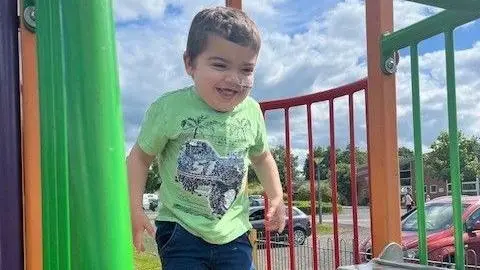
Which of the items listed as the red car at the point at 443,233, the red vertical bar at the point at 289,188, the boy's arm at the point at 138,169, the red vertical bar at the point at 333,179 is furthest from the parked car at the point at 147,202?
the red car at the point at 443,233

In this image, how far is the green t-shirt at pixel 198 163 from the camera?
141cm

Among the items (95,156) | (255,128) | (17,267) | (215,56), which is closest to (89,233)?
(95,156)

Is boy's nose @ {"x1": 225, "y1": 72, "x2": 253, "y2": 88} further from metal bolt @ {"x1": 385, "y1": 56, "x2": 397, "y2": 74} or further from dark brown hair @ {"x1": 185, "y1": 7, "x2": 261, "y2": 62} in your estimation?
metal bolt @ {"x1": 385, "y1": 56, "x2": 397, "y2": 74}

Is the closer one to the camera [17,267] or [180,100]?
[17,267]

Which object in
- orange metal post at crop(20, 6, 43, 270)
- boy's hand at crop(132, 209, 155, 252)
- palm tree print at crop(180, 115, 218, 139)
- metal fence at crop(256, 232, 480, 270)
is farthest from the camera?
metal fence at crop(256, 232, 480, 270)

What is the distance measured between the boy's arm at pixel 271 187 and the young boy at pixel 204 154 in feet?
0.32

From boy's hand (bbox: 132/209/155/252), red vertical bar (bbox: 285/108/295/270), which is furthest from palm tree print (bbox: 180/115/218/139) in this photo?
red vertical bar (bbox: 285/108/295/270)

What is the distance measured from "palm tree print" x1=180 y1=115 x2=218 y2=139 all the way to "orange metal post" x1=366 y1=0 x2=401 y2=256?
0.57 m

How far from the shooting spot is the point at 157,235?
4.78 feet

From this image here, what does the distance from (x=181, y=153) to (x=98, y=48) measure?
0.93 meters

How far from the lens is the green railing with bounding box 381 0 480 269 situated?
1609 millimetres

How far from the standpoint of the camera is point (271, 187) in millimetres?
1597

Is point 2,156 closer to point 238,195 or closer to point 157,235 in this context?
point 157,235

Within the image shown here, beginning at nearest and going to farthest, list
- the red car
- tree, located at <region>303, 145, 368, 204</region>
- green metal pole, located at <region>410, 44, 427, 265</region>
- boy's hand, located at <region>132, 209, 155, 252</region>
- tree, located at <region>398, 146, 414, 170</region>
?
boy's hand, located at <region>132, 209, 155, 252</region> < green metal pole, located at <region>410, 44, 427, 265</region> < tree, located at <region>398, 146, 414, 170</region> < tree, located at <region>303, 145, 368, 204</region> < the red car
